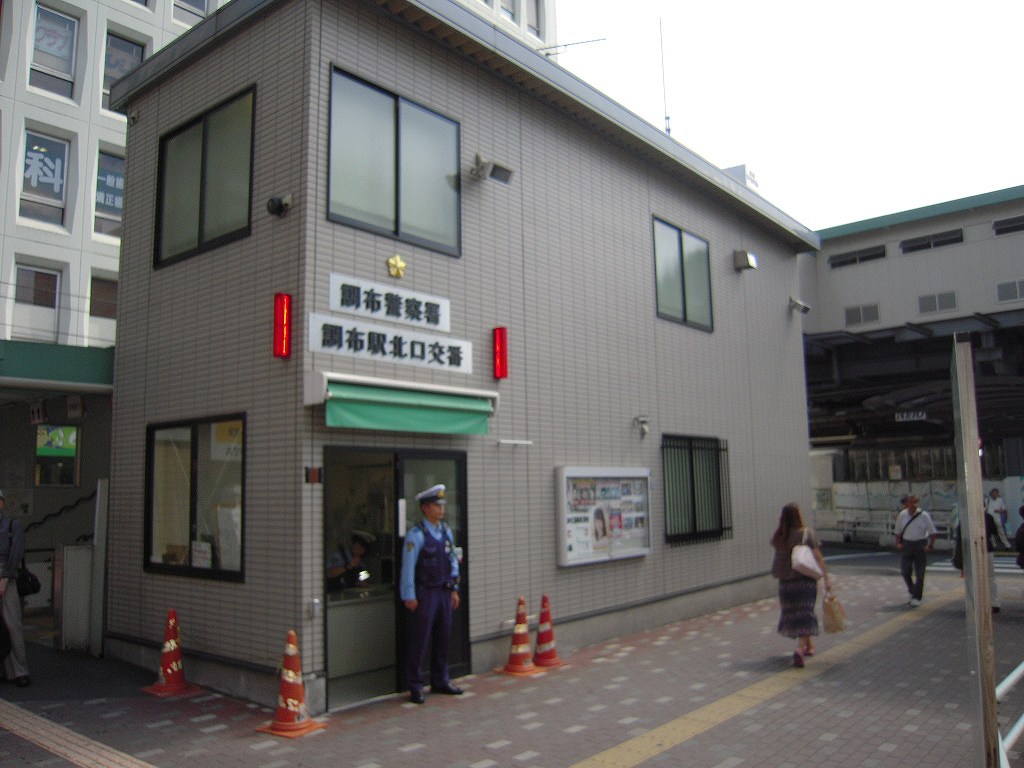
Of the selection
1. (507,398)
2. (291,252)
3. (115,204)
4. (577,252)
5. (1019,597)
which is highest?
(115,204)

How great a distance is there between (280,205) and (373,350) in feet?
5.34

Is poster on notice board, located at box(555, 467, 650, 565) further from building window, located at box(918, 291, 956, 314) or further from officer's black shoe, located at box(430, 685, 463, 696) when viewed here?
building window, located at box(918, 291, 956, 314)

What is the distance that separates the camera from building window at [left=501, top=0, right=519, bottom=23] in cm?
3494

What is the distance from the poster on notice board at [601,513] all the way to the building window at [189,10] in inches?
745

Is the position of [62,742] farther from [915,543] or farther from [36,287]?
[36,287]

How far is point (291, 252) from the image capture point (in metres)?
7.74

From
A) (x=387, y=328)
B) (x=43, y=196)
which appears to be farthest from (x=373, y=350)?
(x=43, y=196)

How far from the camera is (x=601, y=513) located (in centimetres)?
1057

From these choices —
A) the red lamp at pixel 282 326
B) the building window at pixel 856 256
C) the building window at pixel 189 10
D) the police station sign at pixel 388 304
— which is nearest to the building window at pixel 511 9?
the building window at pixel 189 10

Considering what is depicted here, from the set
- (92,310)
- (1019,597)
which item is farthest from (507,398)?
(92,310)

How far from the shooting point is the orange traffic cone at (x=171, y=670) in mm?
7883

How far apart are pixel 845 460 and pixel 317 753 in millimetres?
29140

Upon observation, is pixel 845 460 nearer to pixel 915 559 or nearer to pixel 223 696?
pixel 915 559

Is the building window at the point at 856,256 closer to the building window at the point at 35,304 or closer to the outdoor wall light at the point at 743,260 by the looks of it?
the outdoor wall light at the point at 743,260
